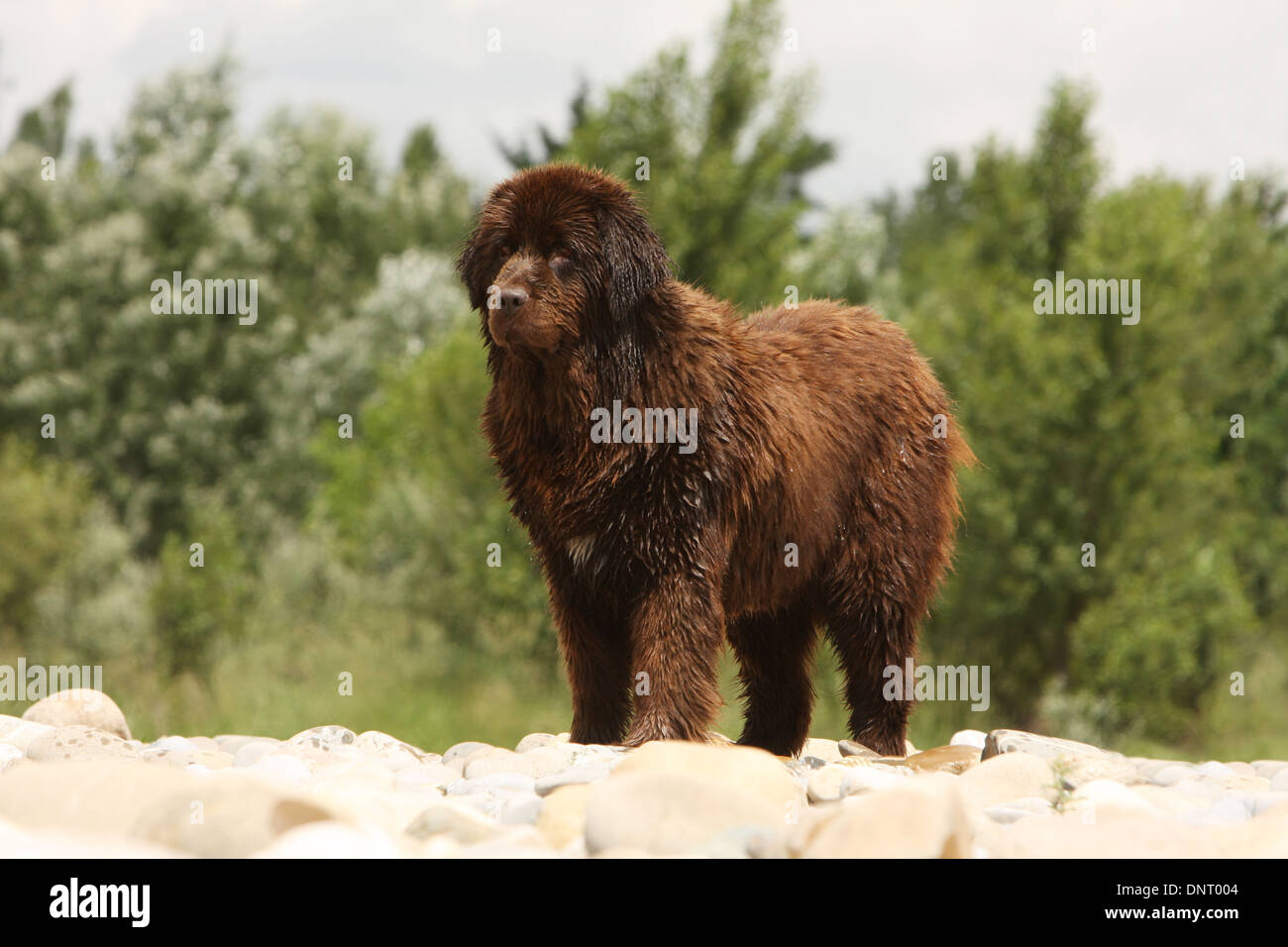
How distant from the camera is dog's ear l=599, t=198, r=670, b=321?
561 cm

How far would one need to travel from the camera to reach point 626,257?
5.62 metres

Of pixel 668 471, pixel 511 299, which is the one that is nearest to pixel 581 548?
pixel 668 471

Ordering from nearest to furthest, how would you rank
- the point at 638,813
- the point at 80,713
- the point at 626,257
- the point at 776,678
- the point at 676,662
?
the point at 638,813 → the point at 676,662 → the point at 626,257 → the point at 776,678 → the point at 80,713

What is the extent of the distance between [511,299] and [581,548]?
3.68ft

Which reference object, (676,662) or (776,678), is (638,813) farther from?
(776,678)

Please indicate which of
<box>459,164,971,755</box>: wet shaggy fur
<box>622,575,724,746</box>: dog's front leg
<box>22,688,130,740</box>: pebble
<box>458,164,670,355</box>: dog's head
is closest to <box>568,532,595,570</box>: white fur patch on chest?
<box>459,164,971,755</box>: wet shaggy fur

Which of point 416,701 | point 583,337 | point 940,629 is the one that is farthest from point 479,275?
point 940,629

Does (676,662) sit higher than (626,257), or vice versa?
(626,257)

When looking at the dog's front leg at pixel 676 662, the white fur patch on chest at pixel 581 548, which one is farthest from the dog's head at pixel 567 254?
the dog's front leg at pixel 676 662

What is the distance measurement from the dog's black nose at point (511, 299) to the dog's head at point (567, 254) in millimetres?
57

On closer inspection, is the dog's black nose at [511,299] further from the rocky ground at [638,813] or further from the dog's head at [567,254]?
the rocky ground at [638,813]
